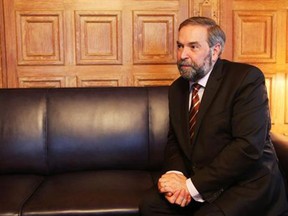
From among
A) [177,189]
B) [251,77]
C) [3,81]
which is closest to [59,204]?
[177,189]

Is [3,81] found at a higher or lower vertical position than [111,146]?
higher

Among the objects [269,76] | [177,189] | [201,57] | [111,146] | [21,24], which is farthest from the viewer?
[269,76]

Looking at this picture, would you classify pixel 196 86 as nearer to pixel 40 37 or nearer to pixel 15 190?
pixel 15 190

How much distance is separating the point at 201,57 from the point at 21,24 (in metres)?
1.62

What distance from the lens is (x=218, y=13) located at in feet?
9.03

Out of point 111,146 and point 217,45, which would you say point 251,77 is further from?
point 111,146

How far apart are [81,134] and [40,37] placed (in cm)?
96

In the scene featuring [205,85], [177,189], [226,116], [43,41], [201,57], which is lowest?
[177,189]

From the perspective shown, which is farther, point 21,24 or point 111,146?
point 21,24

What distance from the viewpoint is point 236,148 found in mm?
1475

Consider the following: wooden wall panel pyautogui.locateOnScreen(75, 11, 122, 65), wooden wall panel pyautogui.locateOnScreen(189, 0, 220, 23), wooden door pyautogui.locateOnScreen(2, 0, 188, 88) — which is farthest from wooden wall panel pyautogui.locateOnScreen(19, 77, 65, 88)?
wooden wall panel pyautogui.locateOnScreen(189, 0, 220, 23)

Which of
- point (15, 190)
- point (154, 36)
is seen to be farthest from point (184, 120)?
point (154, 36)

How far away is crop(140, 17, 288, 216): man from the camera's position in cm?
147

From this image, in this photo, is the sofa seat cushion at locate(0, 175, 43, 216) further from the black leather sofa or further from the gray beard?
the gray beard
